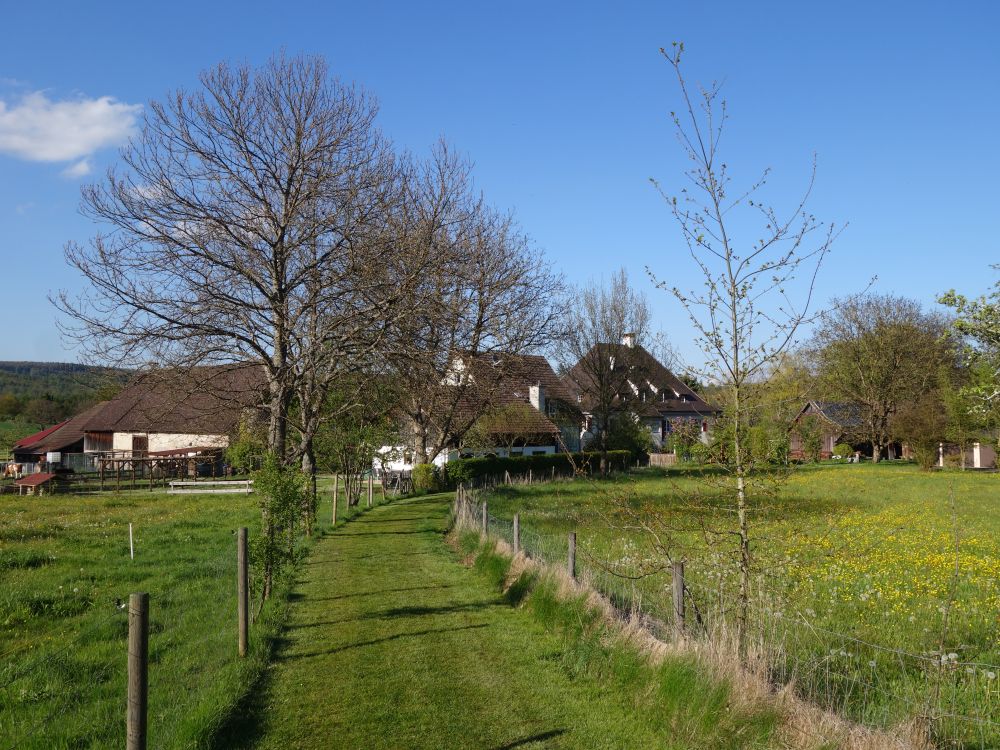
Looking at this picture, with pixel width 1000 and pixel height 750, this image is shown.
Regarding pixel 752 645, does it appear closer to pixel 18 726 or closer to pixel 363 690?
pixel 363 690

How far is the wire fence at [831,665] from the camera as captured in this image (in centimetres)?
561

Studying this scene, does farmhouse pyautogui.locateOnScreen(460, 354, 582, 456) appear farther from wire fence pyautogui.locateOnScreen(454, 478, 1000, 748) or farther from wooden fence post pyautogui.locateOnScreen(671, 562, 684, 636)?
wooden fence post pyautogui.locateOnScreen(671, 562, 684, 636)

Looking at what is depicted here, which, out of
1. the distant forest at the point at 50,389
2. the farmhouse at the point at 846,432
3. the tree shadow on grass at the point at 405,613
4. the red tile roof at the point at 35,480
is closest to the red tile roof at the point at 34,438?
the distant forest at the point at 50,389

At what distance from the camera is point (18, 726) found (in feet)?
21.1

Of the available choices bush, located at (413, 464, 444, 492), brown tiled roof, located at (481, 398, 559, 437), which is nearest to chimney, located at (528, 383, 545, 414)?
brown tiled roof, located at (481, 398, 559, 437)

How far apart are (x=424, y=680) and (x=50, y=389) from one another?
5667 inches

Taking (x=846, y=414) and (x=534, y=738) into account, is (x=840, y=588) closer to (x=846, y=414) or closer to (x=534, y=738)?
(x=534, y=738)

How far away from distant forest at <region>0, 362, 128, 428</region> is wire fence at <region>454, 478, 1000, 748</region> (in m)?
9.38

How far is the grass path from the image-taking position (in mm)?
6375

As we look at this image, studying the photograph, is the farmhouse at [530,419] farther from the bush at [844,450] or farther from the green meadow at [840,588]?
the bush at [844,450]

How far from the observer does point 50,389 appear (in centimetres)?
13062

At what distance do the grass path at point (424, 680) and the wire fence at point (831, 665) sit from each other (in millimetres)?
1016

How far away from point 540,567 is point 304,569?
515 cm

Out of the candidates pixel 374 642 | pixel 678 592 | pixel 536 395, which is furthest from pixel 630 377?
pixel 678 592
